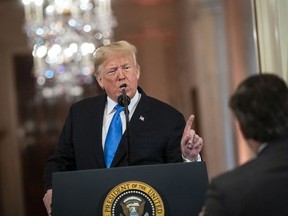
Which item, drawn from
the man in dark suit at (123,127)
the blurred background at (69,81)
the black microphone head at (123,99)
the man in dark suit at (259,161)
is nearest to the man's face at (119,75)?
the man in dark suit at (123,127)

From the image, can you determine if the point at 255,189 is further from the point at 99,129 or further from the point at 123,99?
the point at 99,129

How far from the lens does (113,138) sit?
282 cm

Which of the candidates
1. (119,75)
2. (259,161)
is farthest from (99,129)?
(259,161)

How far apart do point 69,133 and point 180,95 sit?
7.41 meters

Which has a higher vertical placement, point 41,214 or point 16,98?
point 16,98

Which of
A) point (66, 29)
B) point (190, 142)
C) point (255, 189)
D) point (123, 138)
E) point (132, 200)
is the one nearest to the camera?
point (255, 189)

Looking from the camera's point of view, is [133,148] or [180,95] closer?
[133,148]

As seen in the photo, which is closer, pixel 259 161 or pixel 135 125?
pixel 259 161

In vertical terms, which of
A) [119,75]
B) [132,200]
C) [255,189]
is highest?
[119,75]

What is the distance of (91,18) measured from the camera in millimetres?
8586

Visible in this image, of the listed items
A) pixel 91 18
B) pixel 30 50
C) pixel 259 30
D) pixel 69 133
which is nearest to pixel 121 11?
pixel 30 50

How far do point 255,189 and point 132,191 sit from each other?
0.76 meters

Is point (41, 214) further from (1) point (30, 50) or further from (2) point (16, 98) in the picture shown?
(1) point (30, 50)

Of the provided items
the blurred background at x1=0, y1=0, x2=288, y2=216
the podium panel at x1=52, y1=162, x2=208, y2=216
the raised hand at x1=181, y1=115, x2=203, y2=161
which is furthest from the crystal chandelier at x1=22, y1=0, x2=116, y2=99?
the podium panel at x1=52, y1=162, x2=208, y2=216
